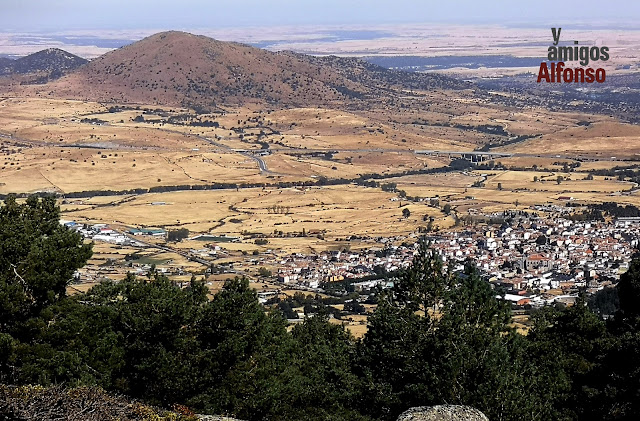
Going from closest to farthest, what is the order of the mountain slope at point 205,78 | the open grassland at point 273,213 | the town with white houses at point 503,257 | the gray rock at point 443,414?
the gray rock at point 443,414
the town with white houses at point 503,257
the open grassland at point 273,213
the mountain slope at point 205,78

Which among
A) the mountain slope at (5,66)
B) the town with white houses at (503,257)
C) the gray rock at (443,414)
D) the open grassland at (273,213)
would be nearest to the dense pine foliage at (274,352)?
the gray rock at (443,414)

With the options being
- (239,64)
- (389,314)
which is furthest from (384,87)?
(389,314)

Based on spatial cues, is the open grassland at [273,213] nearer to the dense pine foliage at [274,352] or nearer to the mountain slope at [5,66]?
the dense pine foliage at [274,352]

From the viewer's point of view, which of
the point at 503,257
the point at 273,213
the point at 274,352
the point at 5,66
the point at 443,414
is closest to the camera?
the point at 443,414

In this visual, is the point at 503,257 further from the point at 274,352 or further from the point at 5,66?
the point at 5,66

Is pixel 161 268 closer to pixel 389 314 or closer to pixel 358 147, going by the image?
pixel 389 314

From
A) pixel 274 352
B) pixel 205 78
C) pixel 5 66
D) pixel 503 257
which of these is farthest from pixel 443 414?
pixel 5 66
